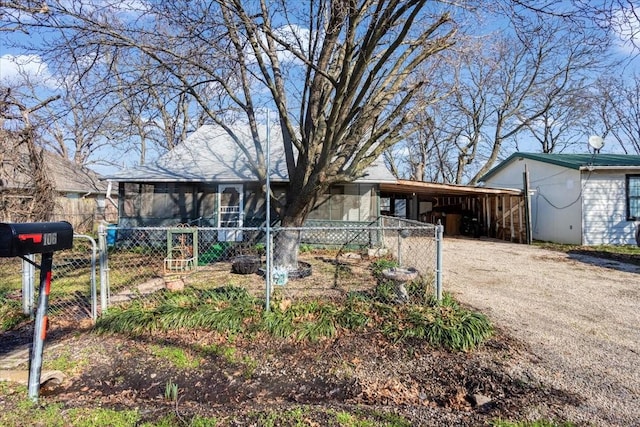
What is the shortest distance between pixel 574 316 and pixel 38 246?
6.50 m

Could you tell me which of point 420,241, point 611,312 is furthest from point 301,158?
point 420,241

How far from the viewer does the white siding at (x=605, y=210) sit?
502 inches

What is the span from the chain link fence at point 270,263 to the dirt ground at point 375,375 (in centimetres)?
110

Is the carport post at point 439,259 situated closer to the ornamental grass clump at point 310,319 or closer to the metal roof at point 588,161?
the ornamental grass clump at point 310,319

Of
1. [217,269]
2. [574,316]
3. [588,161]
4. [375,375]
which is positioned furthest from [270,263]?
[588,161]

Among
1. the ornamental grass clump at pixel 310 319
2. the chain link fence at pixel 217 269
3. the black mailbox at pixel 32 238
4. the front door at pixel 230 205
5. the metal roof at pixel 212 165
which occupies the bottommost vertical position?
the ornamental grass clump at pixel 310 319

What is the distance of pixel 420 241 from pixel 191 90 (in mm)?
8773

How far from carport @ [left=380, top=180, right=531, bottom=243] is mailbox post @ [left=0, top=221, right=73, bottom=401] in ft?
32.0

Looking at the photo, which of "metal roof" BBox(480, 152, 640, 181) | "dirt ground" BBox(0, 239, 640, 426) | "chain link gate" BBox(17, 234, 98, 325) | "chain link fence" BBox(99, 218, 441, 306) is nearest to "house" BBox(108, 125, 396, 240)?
"chain link fence" BBox(99, 218, 441, 306)

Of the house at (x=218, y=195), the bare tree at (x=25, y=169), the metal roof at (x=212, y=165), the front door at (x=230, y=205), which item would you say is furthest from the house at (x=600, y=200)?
the bare tree at (x=25, y=169)

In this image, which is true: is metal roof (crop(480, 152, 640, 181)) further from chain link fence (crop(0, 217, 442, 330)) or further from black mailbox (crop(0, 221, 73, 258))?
black mailbox (crop(0, 221, 73, 258))

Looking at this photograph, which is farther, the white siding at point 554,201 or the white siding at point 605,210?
the white siding at point 554,201

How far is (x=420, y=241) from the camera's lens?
40.0ft

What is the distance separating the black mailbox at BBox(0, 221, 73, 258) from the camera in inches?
95.8
